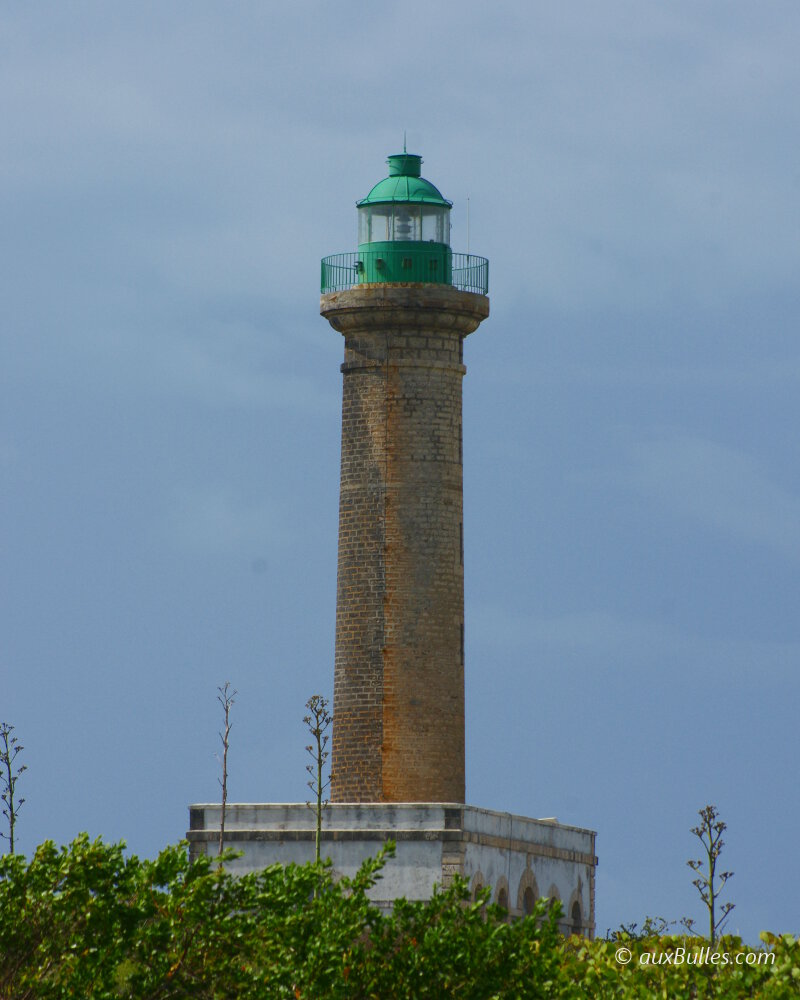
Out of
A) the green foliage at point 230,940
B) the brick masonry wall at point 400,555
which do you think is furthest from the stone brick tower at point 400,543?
the green foliage at point 230,940

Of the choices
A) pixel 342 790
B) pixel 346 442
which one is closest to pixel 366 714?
pixel 342 790

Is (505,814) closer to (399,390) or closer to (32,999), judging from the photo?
(399,390)

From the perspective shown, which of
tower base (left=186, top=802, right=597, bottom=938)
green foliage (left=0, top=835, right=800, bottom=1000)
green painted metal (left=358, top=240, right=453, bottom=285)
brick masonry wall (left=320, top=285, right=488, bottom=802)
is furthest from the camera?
green painted metal (left=358, top=240, right=453, bottom=285)

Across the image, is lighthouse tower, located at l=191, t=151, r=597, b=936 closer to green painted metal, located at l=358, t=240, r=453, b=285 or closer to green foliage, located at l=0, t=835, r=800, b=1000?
green painted metal, located at l=358, t=240, r=453, b=285

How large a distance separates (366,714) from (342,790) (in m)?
1.84

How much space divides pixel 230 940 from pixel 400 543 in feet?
74.3

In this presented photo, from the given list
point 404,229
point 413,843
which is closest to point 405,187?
point 404,229

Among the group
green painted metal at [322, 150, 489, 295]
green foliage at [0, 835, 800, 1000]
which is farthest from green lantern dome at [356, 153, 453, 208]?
green foliage at [0, 835, 800, 1000]

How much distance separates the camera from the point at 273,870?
83.2 ft

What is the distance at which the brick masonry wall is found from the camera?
46.6 metres

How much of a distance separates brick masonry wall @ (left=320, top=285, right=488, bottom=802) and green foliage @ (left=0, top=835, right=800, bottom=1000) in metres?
20.7

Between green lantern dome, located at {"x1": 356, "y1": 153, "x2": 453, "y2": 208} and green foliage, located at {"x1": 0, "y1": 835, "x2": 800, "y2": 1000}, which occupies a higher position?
green lantern dome, located at {"x1": 356, "y1": 153, "x2": 453, "y2": 208}

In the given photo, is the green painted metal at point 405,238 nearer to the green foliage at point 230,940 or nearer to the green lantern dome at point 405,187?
the green lantern dome at point 405,187

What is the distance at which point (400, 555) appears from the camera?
46.9 m
